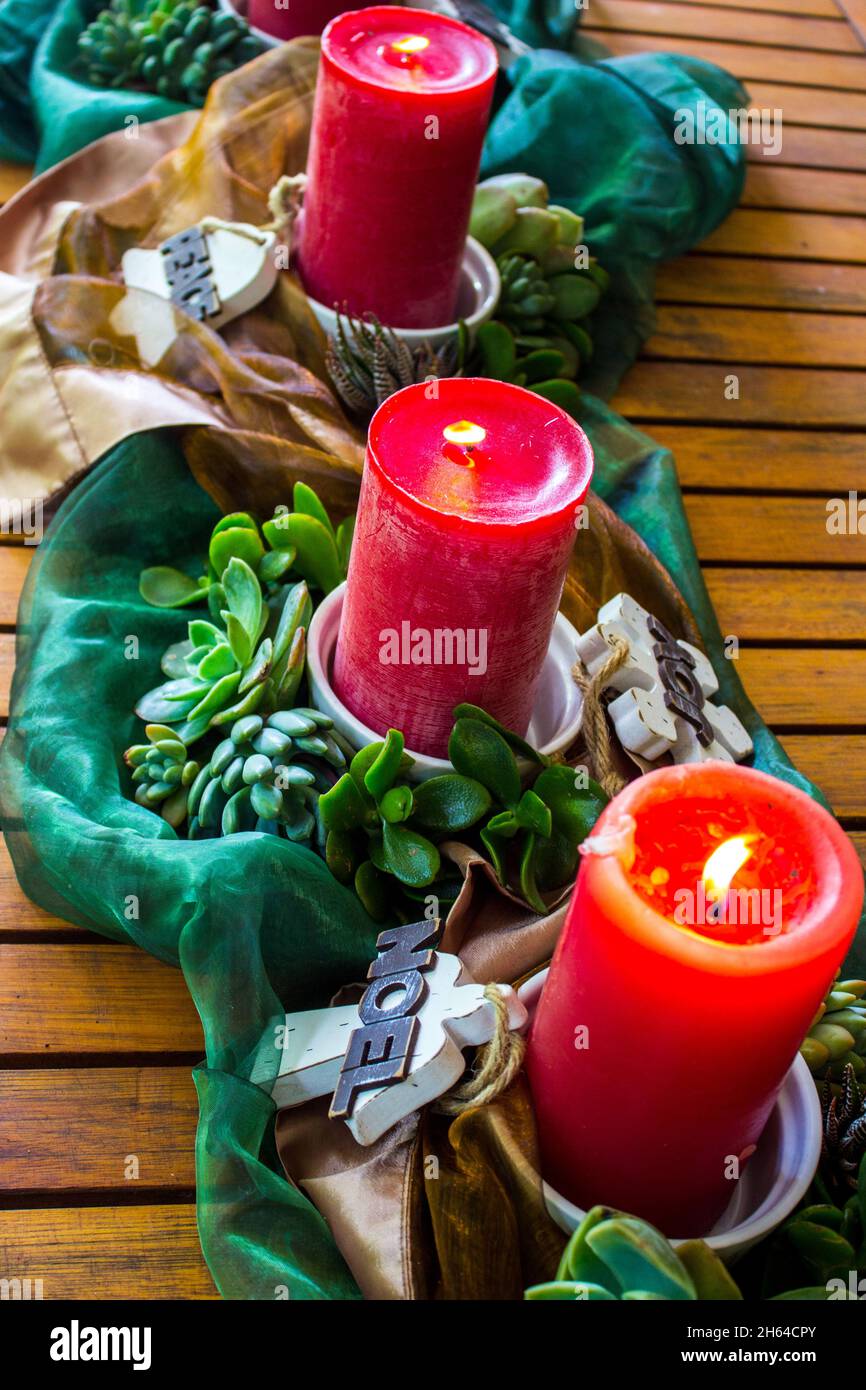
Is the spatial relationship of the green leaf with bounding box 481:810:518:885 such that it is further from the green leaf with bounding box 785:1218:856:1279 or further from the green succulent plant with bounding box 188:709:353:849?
the green leaf with bounding box 785:1218:856:1279

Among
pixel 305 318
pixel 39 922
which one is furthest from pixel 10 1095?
pixel 305 318

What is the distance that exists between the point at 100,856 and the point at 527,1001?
212 mm

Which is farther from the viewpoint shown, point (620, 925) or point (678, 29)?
point (678, 29)

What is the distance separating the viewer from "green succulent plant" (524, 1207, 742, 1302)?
0.48 metres

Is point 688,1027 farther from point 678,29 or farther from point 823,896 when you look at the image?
point 678,29

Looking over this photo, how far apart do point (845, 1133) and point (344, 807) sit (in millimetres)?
270

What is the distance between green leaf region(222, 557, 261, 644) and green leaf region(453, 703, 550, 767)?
0.43 ft

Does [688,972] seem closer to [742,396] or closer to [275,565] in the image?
[275,565]

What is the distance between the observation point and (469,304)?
1.01 metres

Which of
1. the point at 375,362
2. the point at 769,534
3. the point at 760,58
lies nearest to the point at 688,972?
the point at 375,362

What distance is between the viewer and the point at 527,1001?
611 millimetres

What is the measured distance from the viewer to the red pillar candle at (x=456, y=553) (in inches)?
24.9

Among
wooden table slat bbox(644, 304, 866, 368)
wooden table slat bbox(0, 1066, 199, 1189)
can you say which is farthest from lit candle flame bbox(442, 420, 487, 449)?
wooden table slat bbox(644, 304, 866, 368)

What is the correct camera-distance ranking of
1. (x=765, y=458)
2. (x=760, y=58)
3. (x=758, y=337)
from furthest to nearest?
(x=760, y=58), (x=758, y=337), (x=765, y=458)
